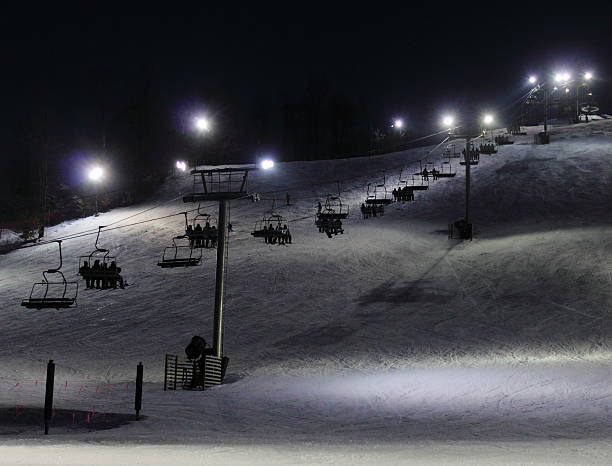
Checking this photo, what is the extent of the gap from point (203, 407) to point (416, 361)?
33.3ft

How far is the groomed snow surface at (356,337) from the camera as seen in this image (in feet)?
40.4

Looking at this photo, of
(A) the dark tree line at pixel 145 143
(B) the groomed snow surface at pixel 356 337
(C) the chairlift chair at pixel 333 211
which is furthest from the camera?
(A) the dark tree line at pixel 145 143

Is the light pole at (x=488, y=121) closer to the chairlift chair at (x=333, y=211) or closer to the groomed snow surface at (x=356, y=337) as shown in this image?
the groomed snow surface at (x=356, y=337)

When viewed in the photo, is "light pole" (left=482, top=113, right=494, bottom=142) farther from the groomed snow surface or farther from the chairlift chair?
the chairlift chair

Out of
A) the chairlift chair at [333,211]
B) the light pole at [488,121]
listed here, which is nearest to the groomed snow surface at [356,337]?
the chairlift chair at [333,211]

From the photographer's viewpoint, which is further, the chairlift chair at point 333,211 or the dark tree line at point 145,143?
the dark tree line at point 145,143

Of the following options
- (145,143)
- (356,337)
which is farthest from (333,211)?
(145,143)

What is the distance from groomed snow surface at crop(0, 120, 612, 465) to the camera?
1232 centimetres

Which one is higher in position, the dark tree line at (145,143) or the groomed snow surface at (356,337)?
the dark tree line at (145,143)

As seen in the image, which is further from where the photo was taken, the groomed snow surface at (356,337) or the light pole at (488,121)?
the light pole at (488,121)

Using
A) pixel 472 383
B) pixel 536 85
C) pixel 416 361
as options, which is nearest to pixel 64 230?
pixel 416 361

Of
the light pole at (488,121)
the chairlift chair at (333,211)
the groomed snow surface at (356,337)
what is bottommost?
the groomed snow surface at (356,337)

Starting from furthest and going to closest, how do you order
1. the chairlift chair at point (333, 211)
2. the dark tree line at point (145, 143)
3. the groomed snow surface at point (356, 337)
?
the dark tree line at point (145, 143), the chairlift chair at point (333, 211), the groomed snow surface at point (356, 337)

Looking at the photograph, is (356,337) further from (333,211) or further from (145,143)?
(145,143)
